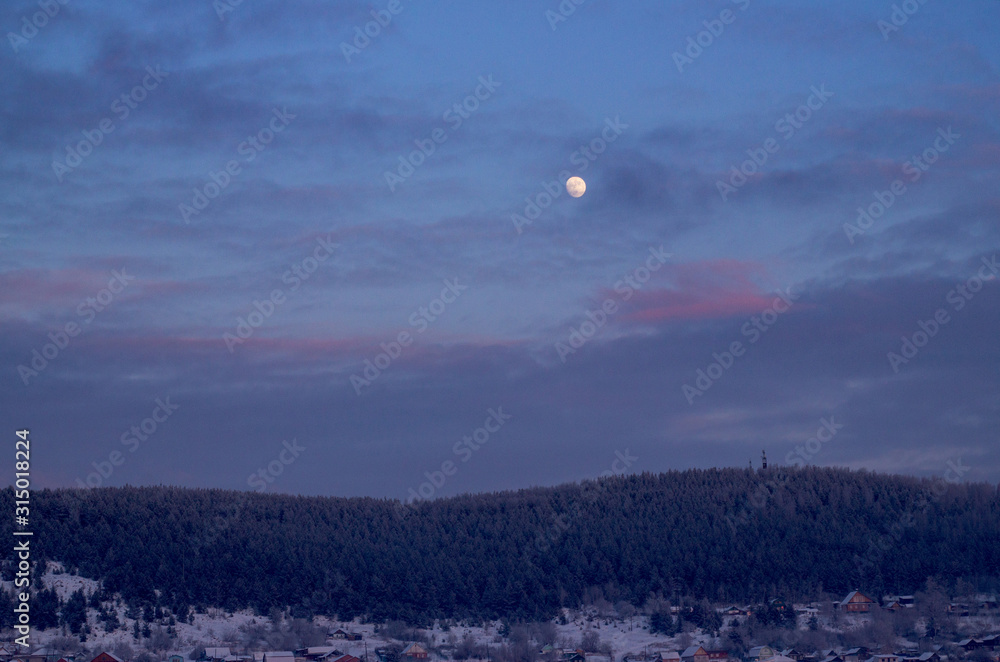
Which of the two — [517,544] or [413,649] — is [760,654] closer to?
[413,649]

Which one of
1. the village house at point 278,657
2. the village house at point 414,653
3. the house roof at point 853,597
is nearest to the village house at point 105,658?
the village house at point 278,657

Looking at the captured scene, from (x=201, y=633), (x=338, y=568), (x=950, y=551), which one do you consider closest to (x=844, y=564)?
(x=950, y=551)

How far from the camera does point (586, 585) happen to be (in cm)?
12756

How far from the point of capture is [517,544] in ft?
461

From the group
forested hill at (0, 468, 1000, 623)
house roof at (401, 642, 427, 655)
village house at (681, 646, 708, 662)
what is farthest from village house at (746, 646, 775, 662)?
house roof at (401, 642, 427, 655)

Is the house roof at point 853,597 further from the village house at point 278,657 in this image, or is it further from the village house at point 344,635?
the village house at point 278,657

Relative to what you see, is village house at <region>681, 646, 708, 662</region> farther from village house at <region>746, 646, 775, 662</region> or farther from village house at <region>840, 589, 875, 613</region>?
village house at <region>840, 589, 875, 613</region>

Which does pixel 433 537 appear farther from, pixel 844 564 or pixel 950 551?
pixel 950 551

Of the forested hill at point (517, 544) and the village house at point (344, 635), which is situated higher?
the forested hill at point (517, 544)

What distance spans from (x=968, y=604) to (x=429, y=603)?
5410 centimetres

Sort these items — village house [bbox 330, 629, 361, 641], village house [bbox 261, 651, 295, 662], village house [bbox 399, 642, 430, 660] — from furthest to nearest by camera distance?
village house [bbox 330, 629, 361, 641]
village house [bbox 399, 642, 430, 660]
village house [bbox 261, 651, 295, 662]

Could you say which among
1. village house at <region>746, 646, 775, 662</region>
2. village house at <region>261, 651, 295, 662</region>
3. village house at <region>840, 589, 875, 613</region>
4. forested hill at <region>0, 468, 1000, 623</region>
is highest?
forested hill at <region>0, 468, 1000, 623</region>

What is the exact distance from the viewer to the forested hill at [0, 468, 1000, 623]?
4788 inches

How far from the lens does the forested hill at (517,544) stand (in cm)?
12162
